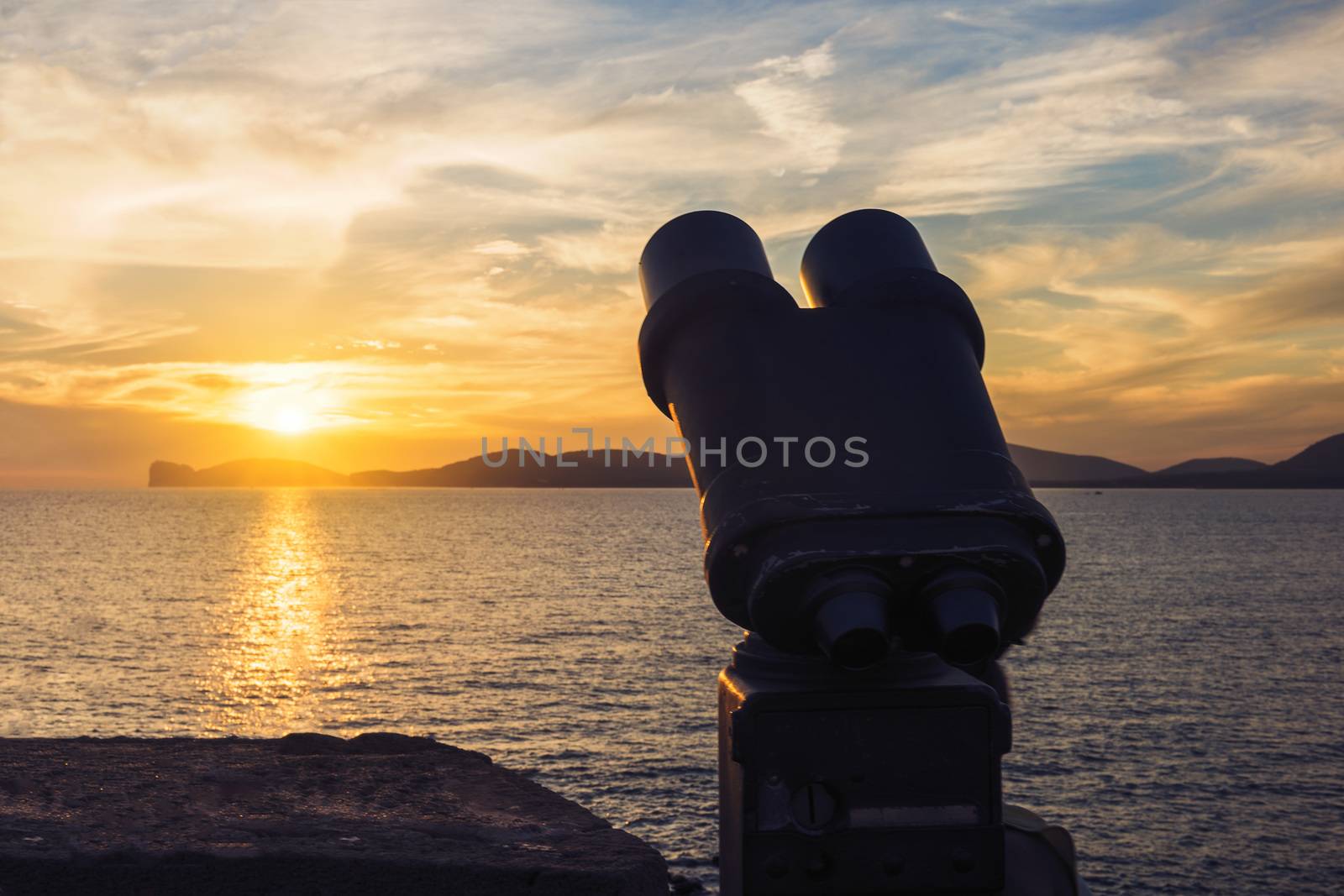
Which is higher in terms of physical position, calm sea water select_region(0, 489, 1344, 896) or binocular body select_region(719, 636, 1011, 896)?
binocular body select_region(719, 636, 1011, 896)

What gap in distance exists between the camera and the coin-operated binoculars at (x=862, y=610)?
2.84 m

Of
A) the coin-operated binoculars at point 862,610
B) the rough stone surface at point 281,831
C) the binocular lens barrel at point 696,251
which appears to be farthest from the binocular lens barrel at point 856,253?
the rough stone surface at point 281,831

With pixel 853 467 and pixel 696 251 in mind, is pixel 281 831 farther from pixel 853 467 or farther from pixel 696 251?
pixel 853 467

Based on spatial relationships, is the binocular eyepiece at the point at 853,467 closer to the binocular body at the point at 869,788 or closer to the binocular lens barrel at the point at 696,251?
the binocular lens barrel at the point at 696,251

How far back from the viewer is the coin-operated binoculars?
284 centimetres

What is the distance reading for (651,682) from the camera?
36562 millimetres

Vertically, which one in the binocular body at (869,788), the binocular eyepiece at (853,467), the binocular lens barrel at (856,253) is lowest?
the binocular body at (869,788)

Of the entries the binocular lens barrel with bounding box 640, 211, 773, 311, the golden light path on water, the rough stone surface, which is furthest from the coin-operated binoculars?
the golden light path on water

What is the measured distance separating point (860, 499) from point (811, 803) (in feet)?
2.65

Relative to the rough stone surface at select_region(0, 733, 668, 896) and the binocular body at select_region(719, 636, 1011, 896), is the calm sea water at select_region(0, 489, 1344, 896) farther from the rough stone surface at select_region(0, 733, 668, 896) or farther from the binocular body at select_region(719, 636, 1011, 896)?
the binocular body at select_region(719, 636, 1011, 896)

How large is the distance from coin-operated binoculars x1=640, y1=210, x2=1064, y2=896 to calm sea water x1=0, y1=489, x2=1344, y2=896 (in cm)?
1766

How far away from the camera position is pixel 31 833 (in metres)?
6.68

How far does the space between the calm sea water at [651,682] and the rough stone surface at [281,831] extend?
437 inches

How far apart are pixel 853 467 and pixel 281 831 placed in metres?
5.88
